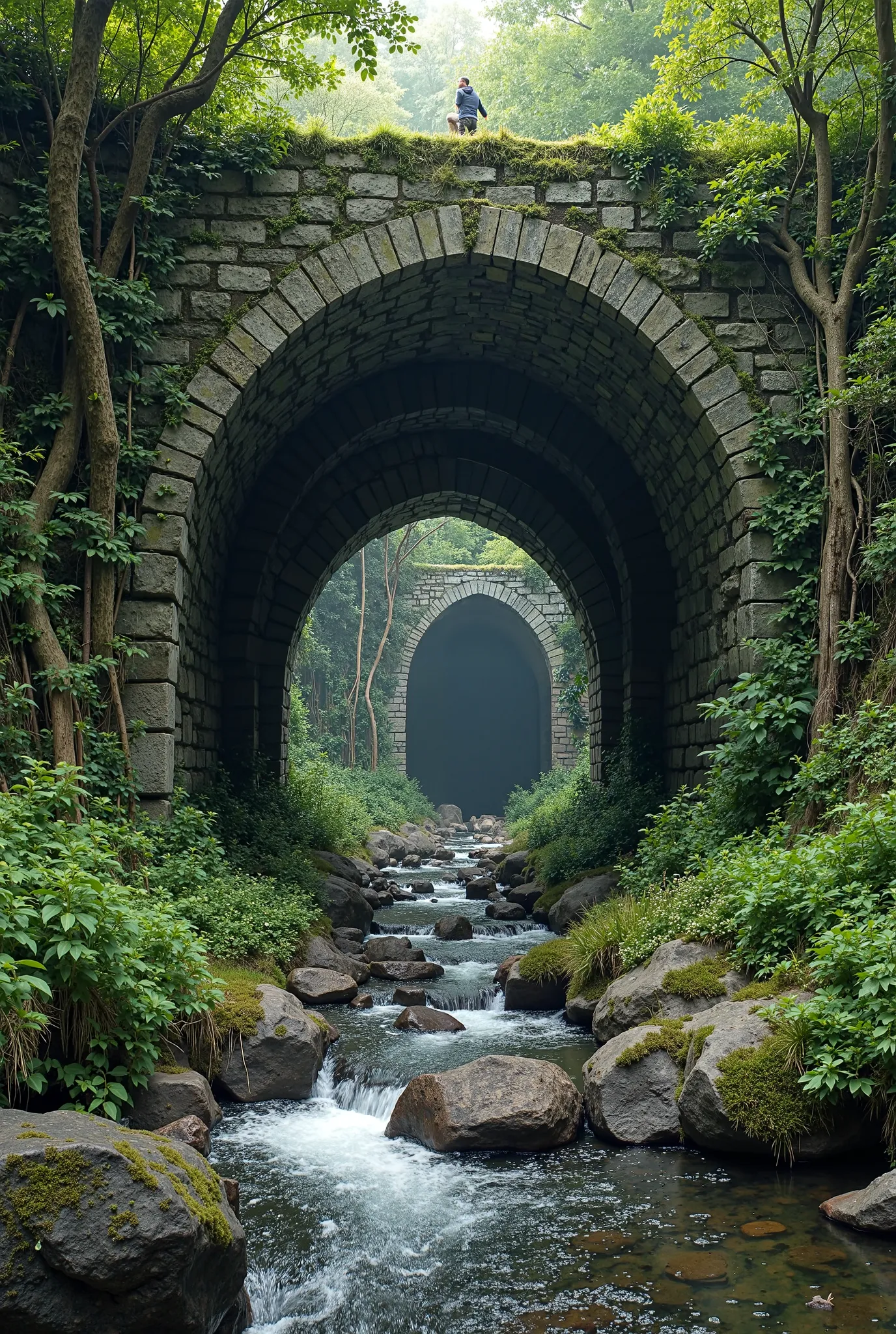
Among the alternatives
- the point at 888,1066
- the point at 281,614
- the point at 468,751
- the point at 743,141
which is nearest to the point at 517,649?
the point at 468,751

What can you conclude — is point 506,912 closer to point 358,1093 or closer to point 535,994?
point 535,994

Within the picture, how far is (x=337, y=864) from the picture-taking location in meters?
9.68

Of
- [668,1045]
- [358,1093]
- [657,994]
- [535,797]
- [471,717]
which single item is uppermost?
[471,717]

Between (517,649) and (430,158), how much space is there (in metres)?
18.8

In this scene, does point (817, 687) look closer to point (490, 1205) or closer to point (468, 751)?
point (490, 1205)

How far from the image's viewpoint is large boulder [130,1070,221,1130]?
13.3 ft

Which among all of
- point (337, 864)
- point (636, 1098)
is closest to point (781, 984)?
point (636, 1098)

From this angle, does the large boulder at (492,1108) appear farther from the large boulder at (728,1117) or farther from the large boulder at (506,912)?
the large boulder at (506,912)

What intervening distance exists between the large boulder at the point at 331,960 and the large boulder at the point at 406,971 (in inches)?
3.5

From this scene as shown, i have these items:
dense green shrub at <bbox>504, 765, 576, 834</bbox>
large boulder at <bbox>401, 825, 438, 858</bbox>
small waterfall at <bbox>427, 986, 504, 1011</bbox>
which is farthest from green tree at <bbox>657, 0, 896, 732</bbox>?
large boulder at <bbox>401, 825, 438, 858</bbox>

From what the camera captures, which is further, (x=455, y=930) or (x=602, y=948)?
(x=455, y=930)

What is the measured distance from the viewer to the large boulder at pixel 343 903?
8.43 meters

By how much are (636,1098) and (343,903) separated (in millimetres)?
4568

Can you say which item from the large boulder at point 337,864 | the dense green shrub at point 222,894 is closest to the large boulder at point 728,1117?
the dense green shrub at point 222,894
